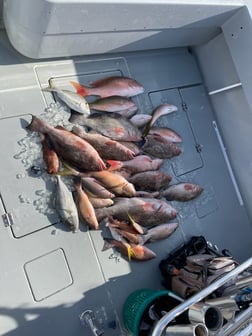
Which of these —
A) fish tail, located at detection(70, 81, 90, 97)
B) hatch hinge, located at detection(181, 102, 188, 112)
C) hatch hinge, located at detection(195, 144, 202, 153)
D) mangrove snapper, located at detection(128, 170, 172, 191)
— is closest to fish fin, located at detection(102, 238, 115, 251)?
mangrove snapper, located at detection(128, 170, 172, 191)

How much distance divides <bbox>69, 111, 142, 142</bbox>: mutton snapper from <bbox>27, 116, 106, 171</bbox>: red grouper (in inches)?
5.6

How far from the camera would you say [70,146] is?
233 cm

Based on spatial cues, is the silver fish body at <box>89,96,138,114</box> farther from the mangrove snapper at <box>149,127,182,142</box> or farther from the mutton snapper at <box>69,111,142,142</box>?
the mangrove snapper at <box>149,127,182,142</box>

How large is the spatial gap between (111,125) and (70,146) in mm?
333

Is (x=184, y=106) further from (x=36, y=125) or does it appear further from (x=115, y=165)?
(x=36, y=125)

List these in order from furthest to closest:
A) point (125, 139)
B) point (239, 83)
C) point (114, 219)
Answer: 1. point (239, 83)
2. point (125, 139)
3. point (114, 219)

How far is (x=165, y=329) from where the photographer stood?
180cm

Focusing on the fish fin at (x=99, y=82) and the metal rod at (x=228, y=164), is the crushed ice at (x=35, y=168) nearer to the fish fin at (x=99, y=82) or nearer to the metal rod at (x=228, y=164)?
the fish fin at (x=99, y=82)

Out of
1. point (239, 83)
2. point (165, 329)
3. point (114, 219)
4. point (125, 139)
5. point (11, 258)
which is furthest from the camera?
point (239, 83)

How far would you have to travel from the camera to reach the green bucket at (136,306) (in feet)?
6.90

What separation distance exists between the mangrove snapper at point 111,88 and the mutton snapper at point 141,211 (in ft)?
2.17

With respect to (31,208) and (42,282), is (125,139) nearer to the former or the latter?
(31,208)

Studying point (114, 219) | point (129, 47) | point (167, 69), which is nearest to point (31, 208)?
point (114, 219)

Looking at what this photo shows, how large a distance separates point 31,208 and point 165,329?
911mm
